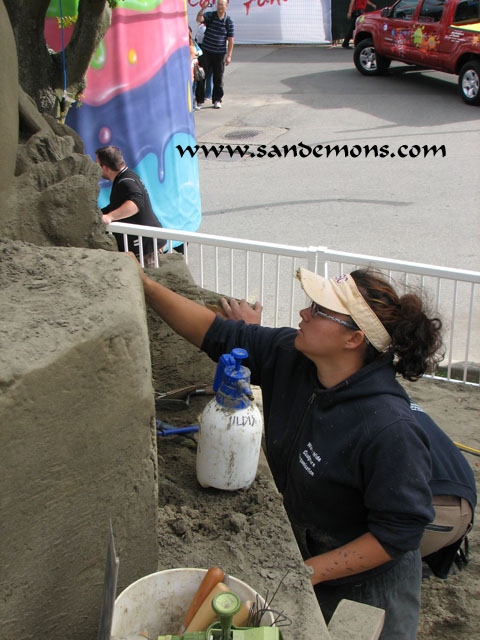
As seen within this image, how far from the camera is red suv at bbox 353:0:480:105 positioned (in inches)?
490

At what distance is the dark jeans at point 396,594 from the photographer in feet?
7.07

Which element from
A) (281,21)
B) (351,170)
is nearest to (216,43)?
(351,170)

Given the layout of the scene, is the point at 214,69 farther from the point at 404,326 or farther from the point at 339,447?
the point at 339,447

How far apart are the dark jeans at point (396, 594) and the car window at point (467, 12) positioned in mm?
12641

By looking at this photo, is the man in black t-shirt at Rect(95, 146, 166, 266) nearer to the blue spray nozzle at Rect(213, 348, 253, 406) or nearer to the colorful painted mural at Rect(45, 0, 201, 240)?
the colorful painted mural at Rect(45, 0, 201, 240)

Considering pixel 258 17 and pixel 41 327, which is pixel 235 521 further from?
pixel 258 17

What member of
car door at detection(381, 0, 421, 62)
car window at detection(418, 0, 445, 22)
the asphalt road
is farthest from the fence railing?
car door at detection(381, 0, 421, 62)

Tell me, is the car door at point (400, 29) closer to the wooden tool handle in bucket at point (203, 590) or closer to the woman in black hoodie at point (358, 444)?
the woman in black hoodie at point (358, 444)

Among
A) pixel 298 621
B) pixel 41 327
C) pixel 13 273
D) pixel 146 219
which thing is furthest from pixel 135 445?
pixel 146 219

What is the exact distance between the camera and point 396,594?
7.13 ft

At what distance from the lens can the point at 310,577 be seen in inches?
77.3

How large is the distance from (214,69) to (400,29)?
4.03m

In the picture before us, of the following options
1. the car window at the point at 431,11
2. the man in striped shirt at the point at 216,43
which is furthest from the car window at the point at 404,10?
the man in striped shirt at the point at 216,43

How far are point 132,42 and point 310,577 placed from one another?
5.19 meters
